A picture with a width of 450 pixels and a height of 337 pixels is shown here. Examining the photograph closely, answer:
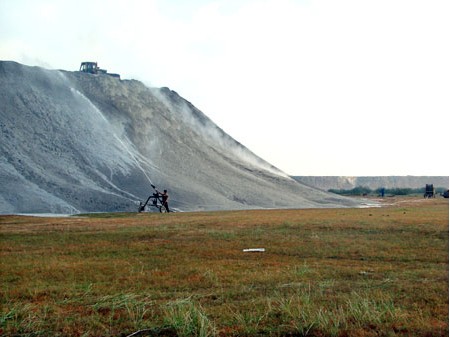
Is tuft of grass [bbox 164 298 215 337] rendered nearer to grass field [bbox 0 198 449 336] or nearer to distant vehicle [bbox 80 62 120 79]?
grass field [bbox 0 198 449 336]

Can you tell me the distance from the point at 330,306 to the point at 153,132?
233ft

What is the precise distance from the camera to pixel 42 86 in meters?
77.2

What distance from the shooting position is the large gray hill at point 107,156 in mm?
58500

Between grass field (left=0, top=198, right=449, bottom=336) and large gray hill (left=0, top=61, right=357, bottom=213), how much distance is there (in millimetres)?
31145

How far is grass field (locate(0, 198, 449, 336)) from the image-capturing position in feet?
35.7

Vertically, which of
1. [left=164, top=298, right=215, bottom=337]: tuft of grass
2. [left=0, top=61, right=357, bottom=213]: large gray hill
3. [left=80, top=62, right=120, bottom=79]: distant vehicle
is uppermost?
[left=80, top=62, right=120, bottom=79]: distant vehicle

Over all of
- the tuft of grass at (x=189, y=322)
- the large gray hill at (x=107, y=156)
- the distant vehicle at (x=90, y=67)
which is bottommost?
the tuft of grass at (x=189, y=322)

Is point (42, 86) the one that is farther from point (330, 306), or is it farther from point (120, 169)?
point (330, 306)

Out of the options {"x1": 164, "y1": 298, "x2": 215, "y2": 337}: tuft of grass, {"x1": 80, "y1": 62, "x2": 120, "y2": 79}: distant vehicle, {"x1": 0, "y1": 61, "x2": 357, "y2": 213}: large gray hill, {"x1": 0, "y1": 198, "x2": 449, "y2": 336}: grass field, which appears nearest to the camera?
{"x1": 164, "y1": 298, "x2": 215, "y2": 337}: tuft of grass

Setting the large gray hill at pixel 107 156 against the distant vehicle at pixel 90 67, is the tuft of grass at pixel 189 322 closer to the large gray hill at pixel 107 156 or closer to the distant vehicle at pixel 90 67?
the large gray hill at pixel 107 156

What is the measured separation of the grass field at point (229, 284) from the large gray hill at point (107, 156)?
31145 millimetres

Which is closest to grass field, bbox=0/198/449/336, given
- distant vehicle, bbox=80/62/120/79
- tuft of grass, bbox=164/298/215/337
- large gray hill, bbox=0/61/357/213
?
tuft of grass, bbox=164/298/215/337

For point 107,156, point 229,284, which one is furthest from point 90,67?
point 229,284

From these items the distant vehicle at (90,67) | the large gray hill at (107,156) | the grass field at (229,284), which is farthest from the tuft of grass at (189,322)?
the distant vehicle at (90,67)
